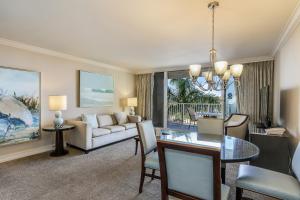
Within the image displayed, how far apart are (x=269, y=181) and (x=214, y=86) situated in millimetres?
1525

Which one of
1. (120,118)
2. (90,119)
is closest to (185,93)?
(120,118)

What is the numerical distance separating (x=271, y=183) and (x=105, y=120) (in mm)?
4102

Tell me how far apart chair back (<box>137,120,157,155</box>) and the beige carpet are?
1.79 ft

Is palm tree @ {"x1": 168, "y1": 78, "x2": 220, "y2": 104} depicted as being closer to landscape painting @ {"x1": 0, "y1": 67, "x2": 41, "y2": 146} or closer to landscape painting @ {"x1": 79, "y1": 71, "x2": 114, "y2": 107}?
landscape painting @ {"x1": 79, "y1": 71, "x2": 114, "y2": 107}

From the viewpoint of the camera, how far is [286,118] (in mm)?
2955

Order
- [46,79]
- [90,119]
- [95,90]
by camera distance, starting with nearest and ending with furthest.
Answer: [46,79] → [90,119] → [95,90]

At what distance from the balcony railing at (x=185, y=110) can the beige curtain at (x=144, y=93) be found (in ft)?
3.99

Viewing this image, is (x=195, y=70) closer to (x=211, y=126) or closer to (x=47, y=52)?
(x=211, y=126)

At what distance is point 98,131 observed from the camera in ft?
13.3

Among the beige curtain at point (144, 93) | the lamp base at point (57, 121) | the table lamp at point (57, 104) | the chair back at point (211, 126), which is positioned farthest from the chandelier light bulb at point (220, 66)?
the beige curtain at point (144, 93)

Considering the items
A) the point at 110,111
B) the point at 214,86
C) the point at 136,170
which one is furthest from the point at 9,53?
the point at 214,86

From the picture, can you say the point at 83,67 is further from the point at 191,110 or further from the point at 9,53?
the point at 191,110

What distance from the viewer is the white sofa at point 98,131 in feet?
12.5

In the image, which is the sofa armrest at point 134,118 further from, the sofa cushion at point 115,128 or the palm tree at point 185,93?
the palm tree at point 185,93
